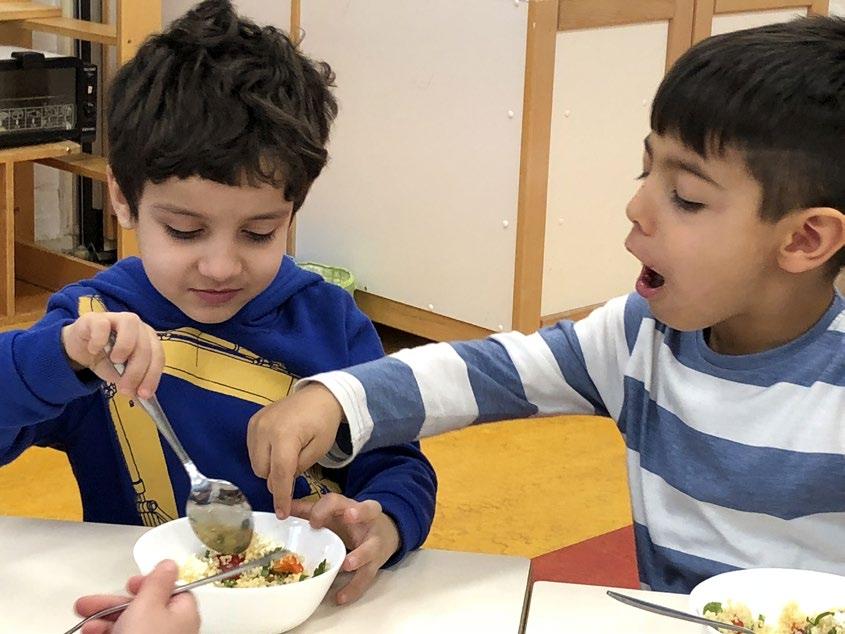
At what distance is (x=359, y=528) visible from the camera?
0.96 meters

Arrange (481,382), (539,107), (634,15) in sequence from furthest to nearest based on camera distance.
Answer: (634,15)
(539,107)
(481,382)

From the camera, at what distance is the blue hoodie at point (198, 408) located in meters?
1.13

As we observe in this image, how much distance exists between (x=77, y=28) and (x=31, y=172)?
486mm

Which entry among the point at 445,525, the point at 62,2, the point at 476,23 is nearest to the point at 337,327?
the point at 445,525

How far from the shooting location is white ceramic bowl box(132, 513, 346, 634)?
802 mm

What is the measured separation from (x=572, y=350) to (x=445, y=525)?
1.09 metres

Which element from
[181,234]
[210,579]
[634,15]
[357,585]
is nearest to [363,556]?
[357,585]

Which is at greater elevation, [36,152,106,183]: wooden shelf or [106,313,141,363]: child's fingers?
[106,313,141,363]: child's fingers

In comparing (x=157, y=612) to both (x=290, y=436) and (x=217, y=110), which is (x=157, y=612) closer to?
(x=290, y=436)

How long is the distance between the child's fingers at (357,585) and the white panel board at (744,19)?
90.6 inches

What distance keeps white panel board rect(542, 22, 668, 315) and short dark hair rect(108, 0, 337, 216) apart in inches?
63.0

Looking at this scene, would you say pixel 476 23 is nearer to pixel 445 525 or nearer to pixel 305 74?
pixel 445 525

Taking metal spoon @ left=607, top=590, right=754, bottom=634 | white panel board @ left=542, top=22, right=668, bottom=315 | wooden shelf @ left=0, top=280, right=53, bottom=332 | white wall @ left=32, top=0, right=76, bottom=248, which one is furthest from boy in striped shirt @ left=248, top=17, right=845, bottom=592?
white wall @ left=32, top=0, right=76, bottom=248

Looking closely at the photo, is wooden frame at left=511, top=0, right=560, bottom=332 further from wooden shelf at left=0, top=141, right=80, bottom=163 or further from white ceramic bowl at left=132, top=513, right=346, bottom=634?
white ceramic bowl at left=132, top=513, right=346, bottom=634
